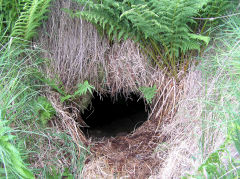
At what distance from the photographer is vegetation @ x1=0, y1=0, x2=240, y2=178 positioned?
220cm

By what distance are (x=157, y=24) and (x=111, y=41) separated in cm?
87

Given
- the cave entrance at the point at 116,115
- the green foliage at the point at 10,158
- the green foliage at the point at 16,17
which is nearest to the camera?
the green foliage at the point at 10,158

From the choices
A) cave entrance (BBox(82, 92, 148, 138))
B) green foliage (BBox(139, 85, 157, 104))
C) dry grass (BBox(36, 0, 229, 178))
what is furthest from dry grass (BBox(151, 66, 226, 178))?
cave entrance (BBox(82, 92, 148, 138))

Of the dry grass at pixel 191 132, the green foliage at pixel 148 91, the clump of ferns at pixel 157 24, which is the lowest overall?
the dry grass at pixel 191 132

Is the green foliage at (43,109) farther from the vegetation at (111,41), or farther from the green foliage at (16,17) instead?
the green foliage at (16,17)

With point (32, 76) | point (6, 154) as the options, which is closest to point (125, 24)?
point (32, 76)

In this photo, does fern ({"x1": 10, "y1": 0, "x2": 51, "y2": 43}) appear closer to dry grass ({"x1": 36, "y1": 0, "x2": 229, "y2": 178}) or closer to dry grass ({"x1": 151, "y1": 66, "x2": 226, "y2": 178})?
dry grass ({"x1": 36, "y1": 0, "x2": 229, "y2": 178})

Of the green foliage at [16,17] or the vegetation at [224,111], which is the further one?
the green foliage at [16,17]

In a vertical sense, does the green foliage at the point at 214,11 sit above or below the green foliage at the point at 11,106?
above

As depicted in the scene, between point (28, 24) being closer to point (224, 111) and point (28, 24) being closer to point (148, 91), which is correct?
point (148, 91)

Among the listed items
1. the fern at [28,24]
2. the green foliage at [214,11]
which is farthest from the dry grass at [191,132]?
the fern at [28,24]

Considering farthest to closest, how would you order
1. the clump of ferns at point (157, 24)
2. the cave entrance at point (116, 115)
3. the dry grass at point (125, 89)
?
the cave entrance at point (116, 115) → the dry grass at point (125, 89) → the clump of ferns at point (157, 24)

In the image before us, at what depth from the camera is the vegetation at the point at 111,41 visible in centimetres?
220

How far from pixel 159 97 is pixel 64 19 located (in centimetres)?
148
